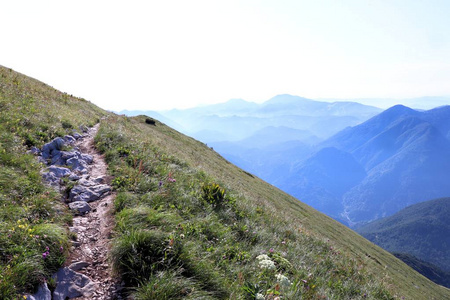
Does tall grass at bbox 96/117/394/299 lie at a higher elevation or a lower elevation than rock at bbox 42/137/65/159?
lower

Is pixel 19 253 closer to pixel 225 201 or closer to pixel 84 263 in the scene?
pixel 84 263

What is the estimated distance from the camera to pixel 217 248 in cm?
511

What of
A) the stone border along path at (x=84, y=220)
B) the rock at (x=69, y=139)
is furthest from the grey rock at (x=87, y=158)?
the rock at (x=69, y=139)

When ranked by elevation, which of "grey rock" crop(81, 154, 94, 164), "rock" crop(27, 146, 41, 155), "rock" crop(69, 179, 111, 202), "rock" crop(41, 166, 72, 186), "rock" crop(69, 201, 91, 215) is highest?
"rock" crop(27, 146, 41, 155)

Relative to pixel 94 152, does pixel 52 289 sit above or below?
below

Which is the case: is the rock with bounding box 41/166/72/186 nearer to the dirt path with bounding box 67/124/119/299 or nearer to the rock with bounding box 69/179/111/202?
the rock with bounding box 69/179/111/202

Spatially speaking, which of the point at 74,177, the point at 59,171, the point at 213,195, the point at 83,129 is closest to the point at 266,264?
the point at 213,195

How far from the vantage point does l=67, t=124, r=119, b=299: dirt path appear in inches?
156

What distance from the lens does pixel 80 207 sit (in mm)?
5883

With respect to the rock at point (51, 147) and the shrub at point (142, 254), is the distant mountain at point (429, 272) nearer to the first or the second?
the shrub at point (142, 254)

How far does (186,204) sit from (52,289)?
3.51 metres

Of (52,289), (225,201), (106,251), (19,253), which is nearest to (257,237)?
(225,201)

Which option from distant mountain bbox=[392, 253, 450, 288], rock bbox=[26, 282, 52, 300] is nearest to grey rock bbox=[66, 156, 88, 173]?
rock bbox=[26, 282, 52, 300]

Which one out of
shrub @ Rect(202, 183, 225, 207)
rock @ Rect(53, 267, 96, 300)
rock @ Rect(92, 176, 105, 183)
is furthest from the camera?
shrub @ Rect(202, 183, 225, 207)
